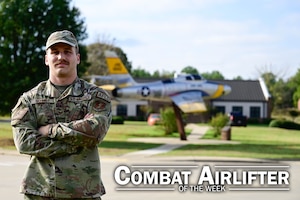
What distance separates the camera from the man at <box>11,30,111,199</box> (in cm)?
453

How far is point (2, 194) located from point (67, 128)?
8224mm

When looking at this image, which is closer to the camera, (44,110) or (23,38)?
(44,110)

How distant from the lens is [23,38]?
2883 cm

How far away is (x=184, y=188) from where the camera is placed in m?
13.9

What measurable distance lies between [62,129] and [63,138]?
0.07 m

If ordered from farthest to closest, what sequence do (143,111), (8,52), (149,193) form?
1. (143,111)
2. (8,52)
3. (149,193)

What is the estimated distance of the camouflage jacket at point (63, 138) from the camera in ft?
14.8

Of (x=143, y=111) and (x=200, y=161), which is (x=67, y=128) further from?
(x=143, y=111)

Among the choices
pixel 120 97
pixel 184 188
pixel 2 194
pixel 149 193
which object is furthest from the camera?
pixel 120 97

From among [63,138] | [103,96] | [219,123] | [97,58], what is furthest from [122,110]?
[63,138]

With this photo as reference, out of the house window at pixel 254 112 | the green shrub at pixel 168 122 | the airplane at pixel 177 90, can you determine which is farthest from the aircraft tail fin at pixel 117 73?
the house window at pixel 254 112

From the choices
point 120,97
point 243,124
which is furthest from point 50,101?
point 243,124

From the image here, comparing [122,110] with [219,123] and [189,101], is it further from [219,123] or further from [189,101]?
[189,101]

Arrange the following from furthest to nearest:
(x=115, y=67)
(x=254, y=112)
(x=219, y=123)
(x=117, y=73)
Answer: (x=254, y=112)
(x=115, y=67)
(x=117, y=73)
(x=219, y=123)
